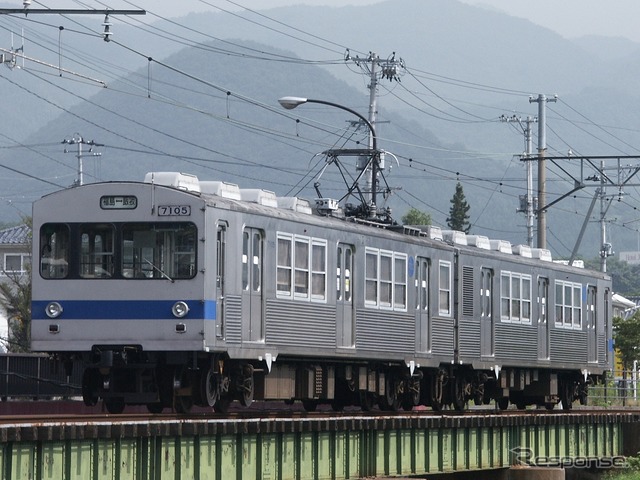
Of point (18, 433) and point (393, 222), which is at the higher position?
point (393, 222)

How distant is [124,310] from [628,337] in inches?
1857

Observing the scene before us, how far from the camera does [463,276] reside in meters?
33.6

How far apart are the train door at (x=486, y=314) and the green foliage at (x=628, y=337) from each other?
33396mm

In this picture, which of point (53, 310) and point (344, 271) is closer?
point (53, 310)

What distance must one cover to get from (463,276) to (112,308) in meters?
11.9

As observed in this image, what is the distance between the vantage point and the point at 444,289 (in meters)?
32.7

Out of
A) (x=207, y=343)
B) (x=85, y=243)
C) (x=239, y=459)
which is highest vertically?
(x=85, y=243)

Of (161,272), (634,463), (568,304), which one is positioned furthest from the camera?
(568,304)

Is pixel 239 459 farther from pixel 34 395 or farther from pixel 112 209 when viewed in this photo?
pixel 34 395

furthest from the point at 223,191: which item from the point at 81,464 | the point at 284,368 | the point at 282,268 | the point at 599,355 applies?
the point at 599,355

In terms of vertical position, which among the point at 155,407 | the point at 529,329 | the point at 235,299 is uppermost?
the point at 529,329

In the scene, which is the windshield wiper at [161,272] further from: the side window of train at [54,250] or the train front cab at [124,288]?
the side window of train at [54,250]

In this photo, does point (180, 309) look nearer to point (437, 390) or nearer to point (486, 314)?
point (437, 390)

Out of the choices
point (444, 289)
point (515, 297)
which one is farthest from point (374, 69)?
point (444, 289)
